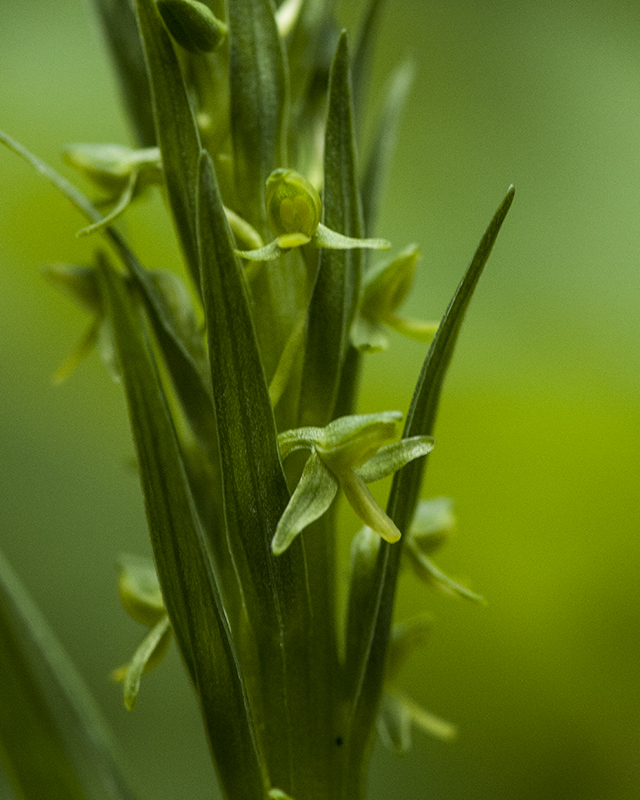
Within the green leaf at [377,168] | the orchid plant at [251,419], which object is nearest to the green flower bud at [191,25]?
the orchid plant at [251,419]

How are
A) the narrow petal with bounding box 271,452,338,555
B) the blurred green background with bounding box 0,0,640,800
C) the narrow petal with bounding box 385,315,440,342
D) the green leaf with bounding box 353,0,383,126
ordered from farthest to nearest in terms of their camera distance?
the blurred green background with bounding box 0,0,640,800, the green leaf with bounding box 353,0,383,126, the narrow petal with bounding box 385,315,440,342, the narrow petal with bounding box 271,452,338,555

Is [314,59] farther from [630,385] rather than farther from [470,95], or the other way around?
[470,95]

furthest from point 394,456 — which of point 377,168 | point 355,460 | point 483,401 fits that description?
point 483,401

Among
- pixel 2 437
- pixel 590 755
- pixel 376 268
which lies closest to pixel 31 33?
pixel 2 437

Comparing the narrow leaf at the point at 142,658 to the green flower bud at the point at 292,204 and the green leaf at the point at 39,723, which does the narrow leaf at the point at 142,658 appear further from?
the green flower bud at the point at 292,204

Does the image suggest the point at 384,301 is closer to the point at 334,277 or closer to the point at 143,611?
the point at 334,277

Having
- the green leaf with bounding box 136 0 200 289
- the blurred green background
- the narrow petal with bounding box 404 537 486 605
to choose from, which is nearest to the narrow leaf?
the narrow petal with bounding box 404 537 486 605

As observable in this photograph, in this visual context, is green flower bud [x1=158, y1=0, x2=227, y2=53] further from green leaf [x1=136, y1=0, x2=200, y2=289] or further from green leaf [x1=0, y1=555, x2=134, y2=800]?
green leaf [x1=0, y1=555, x2=134, y2=800]
